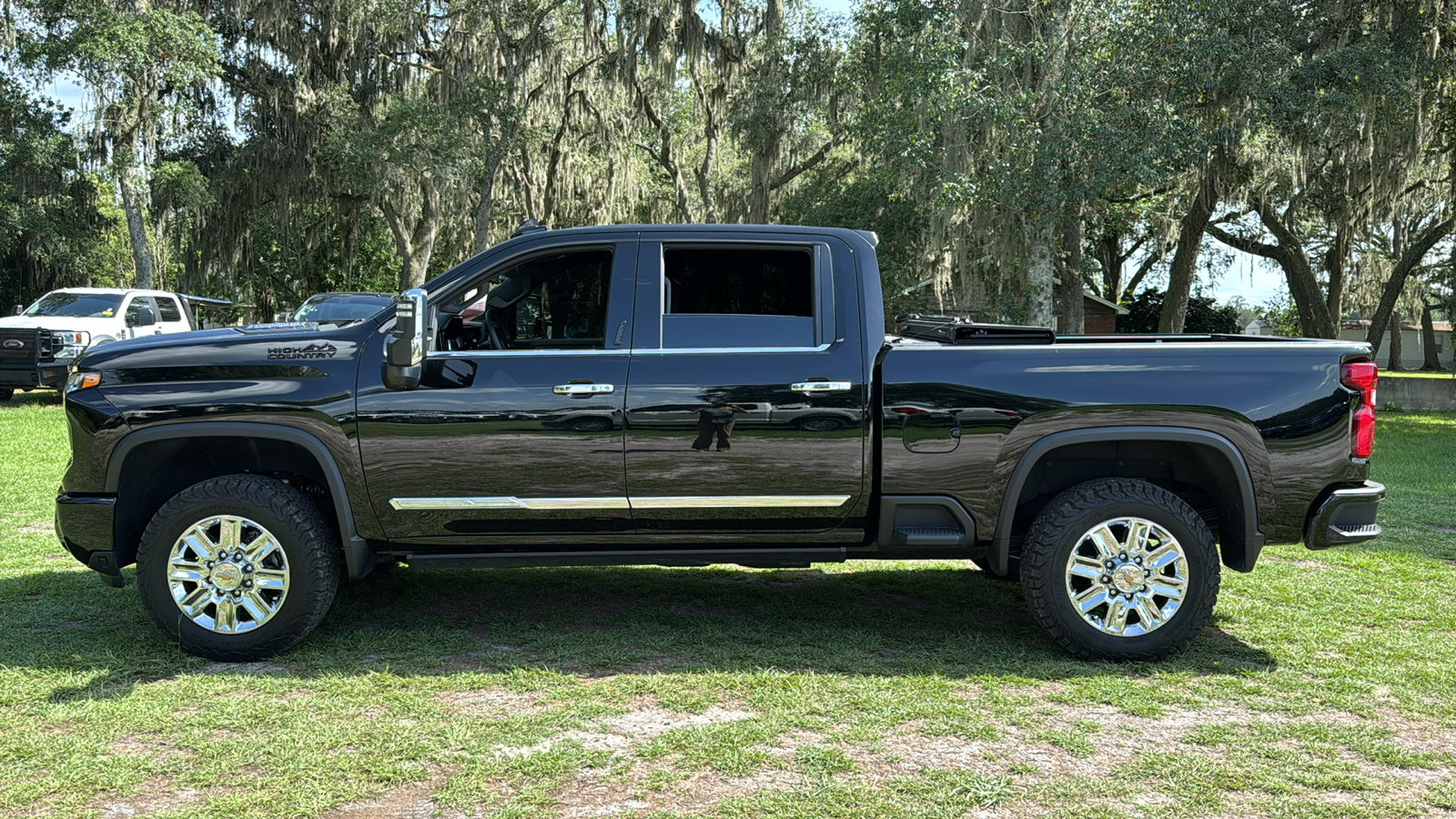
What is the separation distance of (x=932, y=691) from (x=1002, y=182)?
12.5 m

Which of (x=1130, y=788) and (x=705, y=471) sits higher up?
(x=705, y=471)

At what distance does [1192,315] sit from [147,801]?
34557mm

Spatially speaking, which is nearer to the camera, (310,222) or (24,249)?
(310,222)

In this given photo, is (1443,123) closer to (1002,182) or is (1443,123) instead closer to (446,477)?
(1002,182)

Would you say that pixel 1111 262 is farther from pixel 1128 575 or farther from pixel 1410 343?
pixel 1410 343

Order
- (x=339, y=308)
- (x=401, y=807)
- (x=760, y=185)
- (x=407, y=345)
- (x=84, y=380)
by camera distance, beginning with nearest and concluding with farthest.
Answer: (x=401, y=807) < (x=407, y=345) < (x=84, y=380) < (x=339, y=308) < (x=760, y=185)

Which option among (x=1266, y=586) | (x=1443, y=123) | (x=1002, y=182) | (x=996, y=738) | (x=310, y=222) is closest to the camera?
(x=996, y=738)

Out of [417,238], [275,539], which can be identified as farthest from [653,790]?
[417,238]

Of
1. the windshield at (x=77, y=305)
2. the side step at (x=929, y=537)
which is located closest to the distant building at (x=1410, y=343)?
the windshield at (x=77, y=305)

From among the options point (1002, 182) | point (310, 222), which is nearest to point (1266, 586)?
point (1002, 182)

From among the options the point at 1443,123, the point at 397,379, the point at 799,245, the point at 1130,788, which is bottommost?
the point at 1130,788

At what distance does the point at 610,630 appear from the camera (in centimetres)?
546

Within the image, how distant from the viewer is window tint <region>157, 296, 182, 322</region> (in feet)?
59.9

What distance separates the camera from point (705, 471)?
4.87m
